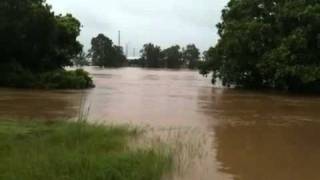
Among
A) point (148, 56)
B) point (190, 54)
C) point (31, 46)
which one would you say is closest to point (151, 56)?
point (148, 56)

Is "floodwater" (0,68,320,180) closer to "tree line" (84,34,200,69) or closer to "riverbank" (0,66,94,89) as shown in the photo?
"riverbank" (0,66,94,89)

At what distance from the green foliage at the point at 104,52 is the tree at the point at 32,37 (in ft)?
211

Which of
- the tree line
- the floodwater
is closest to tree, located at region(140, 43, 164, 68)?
the tree line

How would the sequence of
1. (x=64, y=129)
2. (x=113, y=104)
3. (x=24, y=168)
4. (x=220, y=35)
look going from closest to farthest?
1. (x=24, y=168)
2. (x=64, y=129)
3. (x=113, y=104)
4. (x=220, y=35)

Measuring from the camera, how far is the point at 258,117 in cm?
1942

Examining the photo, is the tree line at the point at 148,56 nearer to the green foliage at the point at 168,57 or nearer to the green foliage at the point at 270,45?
the green foliage at the point at 168,57

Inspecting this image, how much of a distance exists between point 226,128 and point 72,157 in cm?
805

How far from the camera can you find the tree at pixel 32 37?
3219 cm

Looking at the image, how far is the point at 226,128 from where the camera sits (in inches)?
616

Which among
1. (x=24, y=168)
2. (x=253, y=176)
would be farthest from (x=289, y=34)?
(x=24, y=168)

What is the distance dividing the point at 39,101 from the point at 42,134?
40.1ft

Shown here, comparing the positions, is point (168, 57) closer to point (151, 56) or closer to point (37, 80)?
point (151, 56)

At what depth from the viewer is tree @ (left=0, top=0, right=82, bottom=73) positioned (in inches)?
1267

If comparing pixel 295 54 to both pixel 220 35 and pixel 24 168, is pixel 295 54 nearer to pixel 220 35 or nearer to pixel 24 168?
pixel 220 35
